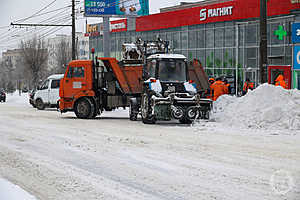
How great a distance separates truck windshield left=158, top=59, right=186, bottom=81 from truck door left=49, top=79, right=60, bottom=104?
13198 millimetres

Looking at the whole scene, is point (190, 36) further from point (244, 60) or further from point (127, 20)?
point (127, 20)

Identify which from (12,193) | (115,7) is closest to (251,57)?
(115,7)

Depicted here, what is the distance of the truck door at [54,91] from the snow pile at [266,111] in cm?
1469

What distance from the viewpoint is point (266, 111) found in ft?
51.4

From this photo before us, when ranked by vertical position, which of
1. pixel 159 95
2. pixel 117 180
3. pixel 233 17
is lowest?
pixel 117 180

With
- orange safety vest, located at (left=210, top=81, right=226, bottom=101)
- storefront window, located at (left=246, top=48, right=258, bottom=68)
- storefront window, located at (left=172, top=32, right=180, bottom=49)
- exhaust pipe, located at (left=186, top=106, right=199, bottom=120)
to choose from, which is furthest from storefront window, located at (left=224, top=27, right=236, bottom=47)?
exhaust pipe, located at (left=186, top=106, right=199, bottom=120)

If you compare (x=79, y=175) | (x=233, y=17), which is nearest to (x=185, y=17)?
(x=233, y=17)

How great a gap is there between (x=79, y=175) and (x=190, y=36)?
4389 cm

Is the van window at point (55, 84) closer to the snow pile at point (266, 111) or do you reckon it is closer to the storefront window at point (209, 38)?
the snow pile at point (266, 111)

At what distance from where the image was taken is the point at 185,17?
51.4m

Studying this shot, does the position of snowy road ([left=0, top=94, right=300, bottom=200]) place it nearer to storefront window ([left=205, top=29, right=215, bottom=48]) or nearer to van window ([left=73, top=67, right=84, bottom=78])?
van window ([left=73, top=67, right=84, bottom=78])

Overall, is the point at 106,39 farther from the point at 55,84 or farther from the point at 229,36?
the point at 55,84

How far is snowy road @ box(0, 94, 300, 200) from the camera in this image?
7316mm

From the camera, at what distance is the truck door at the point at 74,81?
21.3 metres
